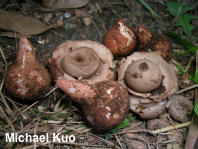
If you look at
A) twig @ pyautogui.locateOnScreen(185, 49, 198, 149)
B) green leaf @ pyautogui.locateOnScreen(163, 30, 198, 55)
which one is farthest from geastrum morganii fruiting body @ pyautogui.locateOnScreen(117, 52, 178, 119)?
green leaf @ pyautogui.locateOnScreen(163, 30, 198, 55)

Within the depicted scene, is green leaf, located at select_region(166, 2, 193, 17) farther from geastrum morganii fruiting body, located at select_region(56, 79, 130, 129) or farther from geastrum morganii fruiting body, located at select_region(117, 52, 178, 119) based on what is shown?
geastrum morganii fruiting body, located at select_region(56, 79, 130, 129)

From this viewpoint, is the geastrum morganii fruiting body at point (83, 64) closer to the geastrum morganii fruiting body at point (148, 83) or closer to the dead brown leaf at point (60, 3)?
the geastrum morganii fruiting body at point (148, 83)

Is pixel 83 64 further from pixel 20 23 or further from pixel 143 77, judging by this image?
pixel 20 23

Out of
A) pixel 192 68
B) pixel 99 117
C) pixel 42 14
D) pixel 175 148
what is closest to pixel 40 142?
pixel 99 117

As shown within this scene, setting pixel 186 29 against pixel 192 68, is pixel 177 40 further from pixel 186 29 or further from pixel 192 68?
pixel 192 68

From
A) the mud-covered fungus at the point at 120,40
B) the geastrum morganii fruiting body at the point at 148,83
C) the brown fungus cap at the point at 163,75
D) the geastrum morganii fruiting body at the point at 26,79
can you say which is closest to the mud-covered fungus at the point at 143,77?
the geastrum morganii fruiting body at the point at 148,83

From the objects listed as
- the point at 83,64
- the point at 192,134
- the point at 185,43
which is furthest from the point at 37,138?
the point at 185,43
